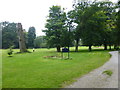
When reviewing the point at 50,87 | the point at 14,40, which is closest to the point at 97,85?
the point at 50,87

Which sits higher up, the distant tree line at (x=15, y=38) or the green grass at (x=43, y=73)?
the distant tree line at (x=15, y=38)

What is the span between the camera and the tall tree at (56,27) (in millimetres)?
32969

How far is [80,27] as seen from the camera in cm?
3303

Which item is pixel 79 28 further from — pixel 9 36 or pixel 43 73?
pixel 9 36

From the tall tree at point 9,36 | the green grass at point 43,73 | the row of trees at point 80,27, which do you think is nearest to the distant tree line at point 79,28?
the row of trees at point 80,27

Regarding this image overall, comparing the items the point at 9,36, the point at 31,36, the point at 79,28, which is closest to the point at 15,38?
the point at 9,36

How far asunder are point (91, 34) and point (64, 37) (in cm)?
692

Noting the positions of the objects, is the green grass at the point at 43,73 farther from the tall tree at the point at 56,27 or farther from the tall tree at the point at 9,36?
the tall tree at the point at 9,36

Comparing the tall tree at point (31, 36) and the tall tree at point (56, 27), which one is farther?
the tall tree at point (31, 36)

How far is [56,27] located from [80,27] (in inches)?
258

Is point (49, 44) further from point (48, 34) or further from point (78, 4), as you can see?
point (78, 4)

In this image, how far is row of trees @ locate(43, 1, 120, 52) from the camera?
32125mm

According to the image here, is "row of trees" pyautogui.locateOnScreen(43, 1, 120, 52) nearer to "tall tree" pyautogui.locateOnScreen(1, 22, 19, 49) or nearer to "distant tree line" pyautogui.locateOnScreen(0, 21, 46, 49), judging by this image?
"distant tree line" pyautogui.locateOnScreen(0, 21, 46, 49)

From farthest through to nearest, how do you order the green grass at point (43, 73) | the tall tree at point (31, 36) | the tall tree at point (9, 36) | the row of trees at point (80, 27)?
the tall tree at point (9, 36) < the tall tree at point (31, 36) < the row of trees at point (80, 27) < the green grass at point (43, 73)
